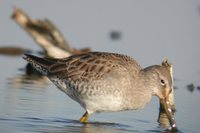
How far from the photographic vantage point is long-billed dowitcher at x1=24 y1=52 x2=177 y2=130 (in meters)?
12.7

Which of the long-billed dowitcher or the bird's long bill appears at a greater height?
the long-billed dowitcher

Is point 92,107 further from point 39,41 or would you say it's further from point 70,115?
point 39,41

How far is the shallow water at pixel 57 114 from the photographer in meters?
12.5

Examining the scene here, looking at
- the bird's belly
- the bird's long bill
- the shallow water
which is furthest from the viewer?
the bird's long bill

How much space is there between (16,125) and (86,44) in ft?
24.6

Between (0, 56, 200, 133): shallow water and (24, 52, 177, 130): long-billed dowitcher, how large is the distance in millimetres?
287

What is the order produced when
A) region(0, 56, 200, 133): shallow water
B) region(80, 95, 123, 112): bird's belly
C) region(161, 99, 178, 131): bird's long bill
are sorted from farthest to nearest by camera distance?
region(161, 99, 178, 131): bird's long bill < region(80, 95, 123, 112): bird's belly < region(0, 56, 200, 133): shallow water

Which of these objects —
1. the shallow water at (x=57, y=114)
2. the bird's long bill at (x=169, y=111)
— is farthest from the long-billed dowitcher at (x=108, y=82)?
the shallow water at (x=57, y=114)

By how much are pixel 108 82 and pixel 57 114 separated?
105cm

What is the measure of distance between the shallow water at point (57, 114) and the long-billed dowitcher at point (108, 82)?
287mm

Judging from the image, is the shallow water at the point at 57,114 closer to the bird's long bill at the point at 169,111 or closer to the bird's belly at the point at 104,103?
the bird's long bill at the point at 169,111

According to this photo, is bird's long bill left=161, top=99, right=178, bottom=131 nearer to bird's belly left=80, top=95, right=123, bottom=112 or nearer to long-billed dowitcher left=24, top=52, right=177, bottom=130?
long-billed dowitcher left=24, top=52, right=177, bottom=130

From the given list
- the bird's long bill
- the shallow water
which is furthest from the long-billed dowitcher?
the shallow water

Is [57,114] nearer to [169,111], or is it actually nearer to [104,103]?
[104,103]
